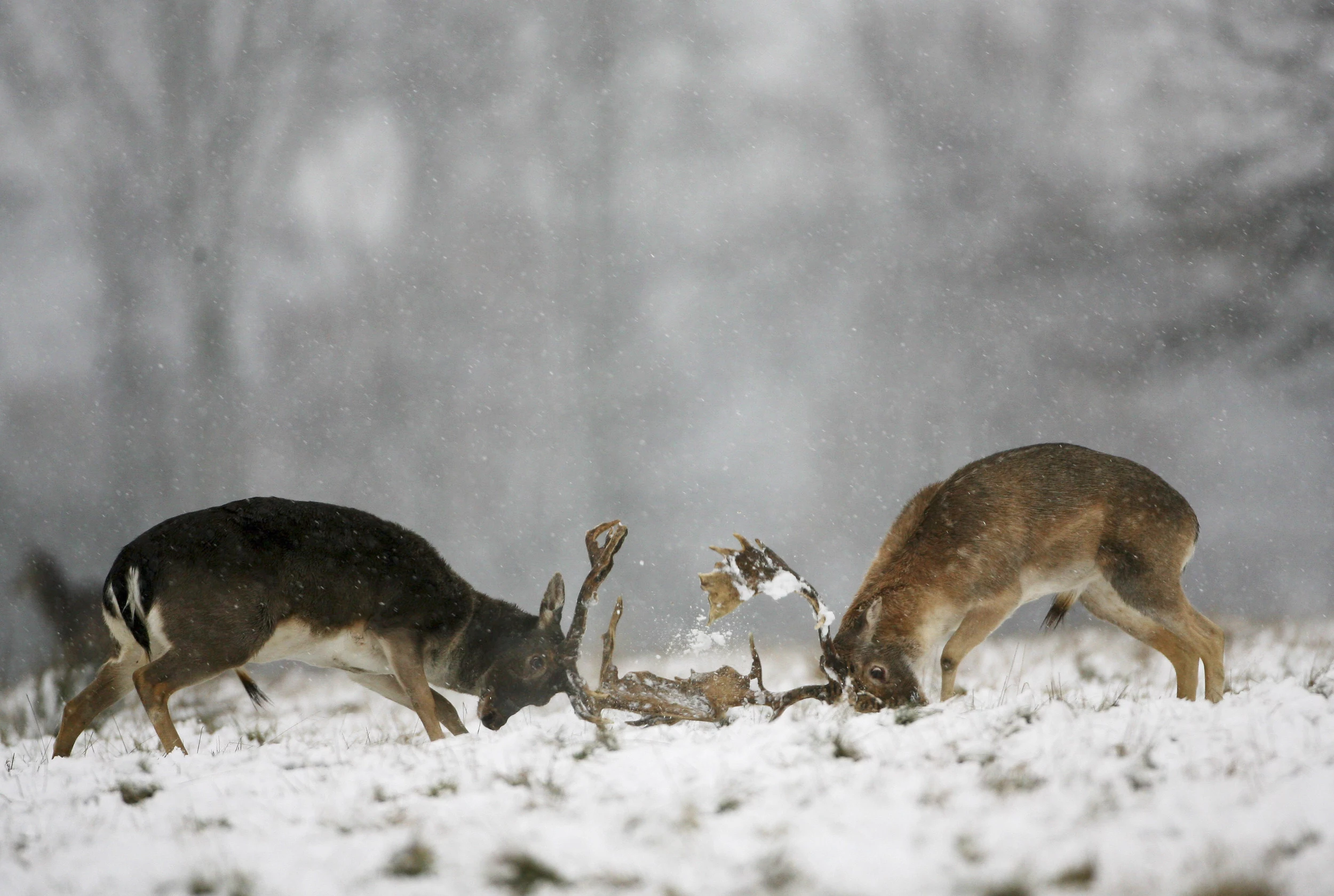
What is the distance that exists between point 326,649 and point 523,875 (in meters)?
4.44

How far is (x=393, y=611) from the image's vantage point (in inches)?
280

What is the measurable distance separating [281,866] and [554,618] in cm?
426

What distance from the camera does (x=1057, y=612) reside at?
7957 millimetres

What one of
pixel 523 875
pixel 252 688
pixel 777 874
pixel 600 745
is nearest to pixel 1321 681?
pixel 600 745

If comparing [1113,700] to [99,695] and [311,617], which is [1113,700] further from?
[99,695]

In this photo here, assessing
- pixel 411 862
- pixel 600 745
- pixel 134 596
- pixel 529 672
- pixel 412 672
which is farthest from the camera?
pixel 529 672

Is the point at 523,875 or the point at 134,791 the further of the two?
the point at 134,791

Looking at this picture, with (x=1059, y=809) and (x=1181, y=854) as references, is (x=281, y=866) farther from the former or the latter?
(x=1181, y=854)

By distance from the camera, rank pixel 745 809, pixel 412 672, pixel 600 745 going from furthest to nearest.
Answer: pixel 412 672 < pixel 600 745 < pixel 745 809

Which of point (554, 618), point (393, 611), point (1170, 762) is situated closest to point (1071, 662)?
point (554, 618)

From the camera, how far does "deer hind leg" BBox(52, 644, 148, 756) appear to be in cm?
622

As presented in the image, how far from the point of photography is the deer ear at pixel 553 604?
7438mm

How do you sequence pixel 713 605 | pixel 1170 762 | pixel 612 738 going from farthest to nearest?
pixel 713 605 < pixel 612 738 < pixel 1170 762

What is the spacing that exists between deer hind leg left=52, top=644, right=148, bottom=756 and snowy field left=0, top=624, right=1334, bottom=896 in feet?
1.23
